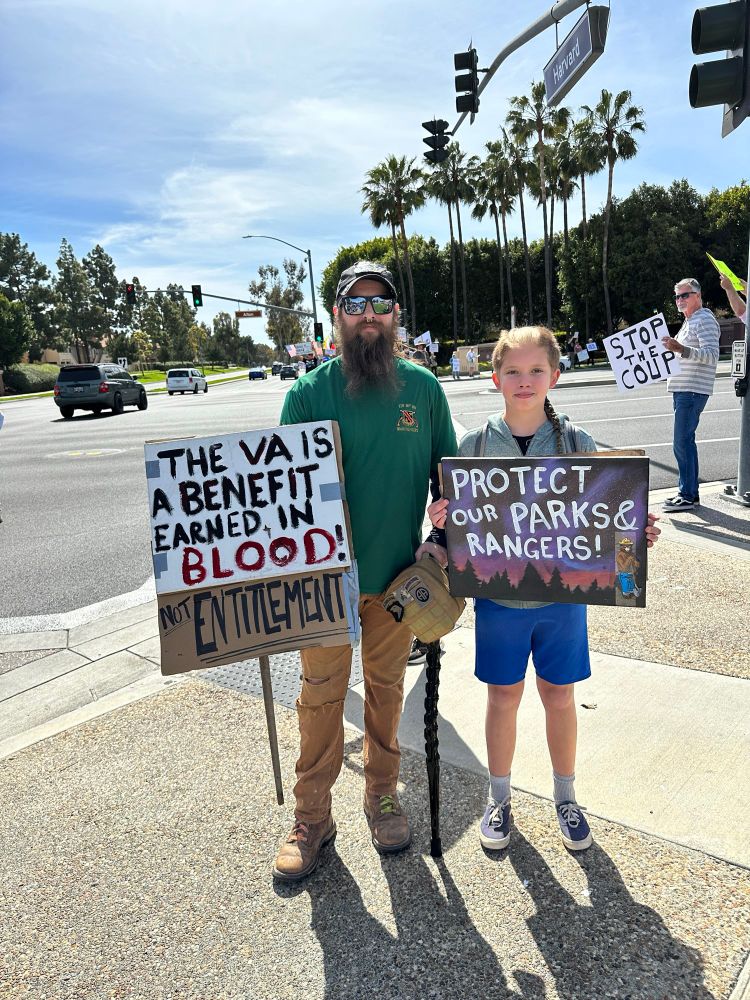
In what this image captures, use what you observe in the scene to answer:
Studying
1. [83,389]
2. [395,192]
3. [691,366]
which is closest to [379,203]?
[395,192]

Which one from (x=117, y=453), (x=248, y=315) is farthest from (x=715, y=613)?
(x=248, y=315)

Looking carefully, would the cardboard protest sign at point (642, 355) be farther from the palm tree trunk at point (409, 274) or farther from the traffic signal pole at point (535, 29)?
the palm tree trunk at point (409, 274)

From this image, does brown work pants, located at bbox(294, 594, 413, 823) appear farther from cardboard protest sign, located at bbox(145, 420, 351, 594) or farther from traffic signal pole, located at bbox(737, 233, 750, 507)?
traffic signal pole, located at bbox(737, 233, 750, 507)

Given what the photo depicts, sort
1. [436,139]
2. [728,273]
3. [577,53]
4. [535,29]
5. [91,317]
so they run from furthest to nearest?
[91,317] < [436,139] < [535,29] < [577,53] < [728,273]

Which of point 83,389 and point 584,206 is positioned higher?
point 584,206

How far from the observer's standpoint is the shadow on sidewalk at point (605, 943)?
6.21 feet

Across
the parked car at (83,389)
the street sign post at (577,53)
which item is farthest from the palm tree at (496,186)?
the street sign post at (577,53)

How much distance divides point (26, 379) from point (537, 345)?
59.7 metres

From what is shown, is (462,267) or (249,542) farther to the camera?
(462,267)

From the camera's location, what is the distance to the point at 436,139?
45.3ft

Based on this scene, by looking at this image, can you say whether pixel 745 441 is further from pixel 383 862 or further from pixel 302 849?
pixel 302 849

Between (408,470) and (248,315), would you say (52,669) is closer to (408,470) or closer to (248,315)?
(408,470)

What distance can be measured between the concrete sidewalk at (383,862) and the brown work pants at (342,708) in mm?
215

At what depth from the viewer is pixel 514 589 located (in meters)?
2.29
